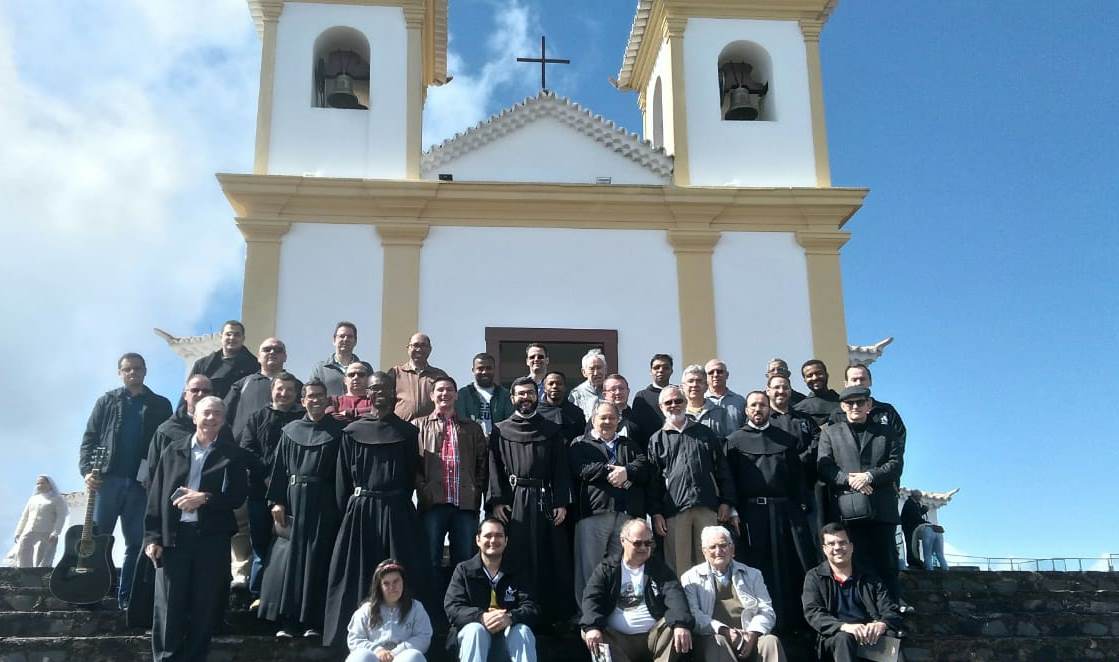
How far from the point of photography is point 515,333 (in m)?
12.2

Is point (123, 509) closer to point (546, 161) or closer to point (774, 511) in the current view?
point (774, 511)

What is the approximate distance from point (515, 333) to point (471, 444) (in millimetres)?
4901

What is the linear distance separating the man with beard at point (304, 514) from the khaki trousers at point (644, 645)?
1880 millimetres

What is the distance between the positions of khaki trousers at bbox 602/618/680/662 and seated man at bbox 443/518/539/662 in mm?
475

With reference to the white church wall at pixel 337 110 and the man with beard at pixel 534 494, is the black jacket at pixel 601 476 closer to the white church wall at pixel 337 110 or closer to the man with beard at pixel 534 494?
the man with beard at pixel 534 494

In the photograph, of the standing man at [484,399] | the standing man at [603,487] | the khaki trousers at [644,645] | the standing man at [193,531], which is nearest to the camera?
the khaki trousers at [644,645]

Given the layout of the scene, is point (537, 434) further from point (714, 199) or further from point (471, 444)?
point (714, 199)

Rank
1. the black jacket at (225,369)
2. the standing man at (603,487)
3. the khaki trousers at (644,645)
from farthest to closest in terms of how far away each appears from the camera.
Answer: the black jacket at (225,369) → the standing man at (603,487) → the khaki trousers at (644,645)

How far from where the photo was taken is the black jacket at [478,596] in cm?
647

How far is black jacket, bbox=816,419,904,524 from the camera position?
7.39 metres

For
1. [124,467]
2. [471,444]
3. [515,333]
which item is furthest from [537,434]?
[515,333]

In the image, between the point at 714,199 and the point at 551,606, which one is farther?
the point at 714,199

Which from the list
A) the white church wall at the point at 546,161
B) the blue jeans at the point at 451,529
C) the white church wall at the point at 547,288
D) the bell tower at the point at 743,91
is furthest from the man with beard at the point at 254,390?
the bell tower at the point at 743,91

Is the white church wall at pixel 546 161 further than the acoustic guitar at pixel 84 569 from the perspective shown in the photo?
Yes
